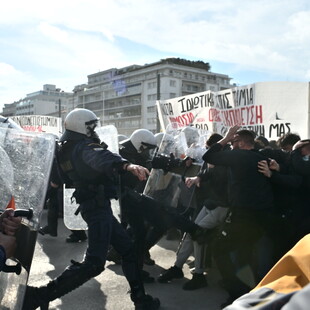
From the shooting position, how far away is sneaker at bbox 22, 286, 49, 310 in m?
2.81

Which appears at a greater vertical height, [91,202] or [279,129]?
[279,129]

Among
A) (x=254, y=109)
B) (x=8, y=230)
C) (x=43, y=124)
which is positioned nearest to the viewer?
(x=8, y=230)

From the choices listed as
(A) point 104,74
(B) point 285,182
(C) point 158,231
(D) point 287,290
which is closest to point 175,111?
(C) point 158,231

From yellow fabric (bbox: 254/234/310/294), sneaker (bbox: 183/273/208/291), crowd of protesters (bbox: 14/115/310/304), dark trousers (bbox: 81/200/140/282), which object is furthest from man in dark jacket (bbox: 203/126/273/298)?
yellow fabric (bbox: 254/234/310/294)

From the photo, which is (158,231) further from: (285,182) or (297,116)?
(297,116)

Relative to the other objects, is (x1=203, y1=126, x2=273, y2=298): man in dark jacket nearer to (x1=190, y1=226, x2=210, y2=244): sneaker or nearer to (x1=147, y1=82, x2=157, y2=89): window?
(x1=190, y1=226, x2=210, y2=244): sneaker

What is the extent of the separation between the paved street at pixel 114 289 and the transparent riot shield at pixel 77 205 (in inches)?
22.6

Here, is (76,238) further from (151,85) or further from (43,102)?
(43,102)

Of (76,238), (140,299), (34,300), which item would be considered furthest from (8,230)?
(76,238)

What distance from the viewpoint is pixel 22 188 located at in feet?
6.92

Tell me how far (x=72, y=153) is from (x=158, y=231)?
1.59 metres

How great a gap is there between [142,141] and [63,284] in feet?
7.32

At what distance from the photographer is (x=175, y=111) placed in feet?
25.4

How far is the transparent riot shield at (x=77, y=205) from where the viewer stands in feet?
14.1
